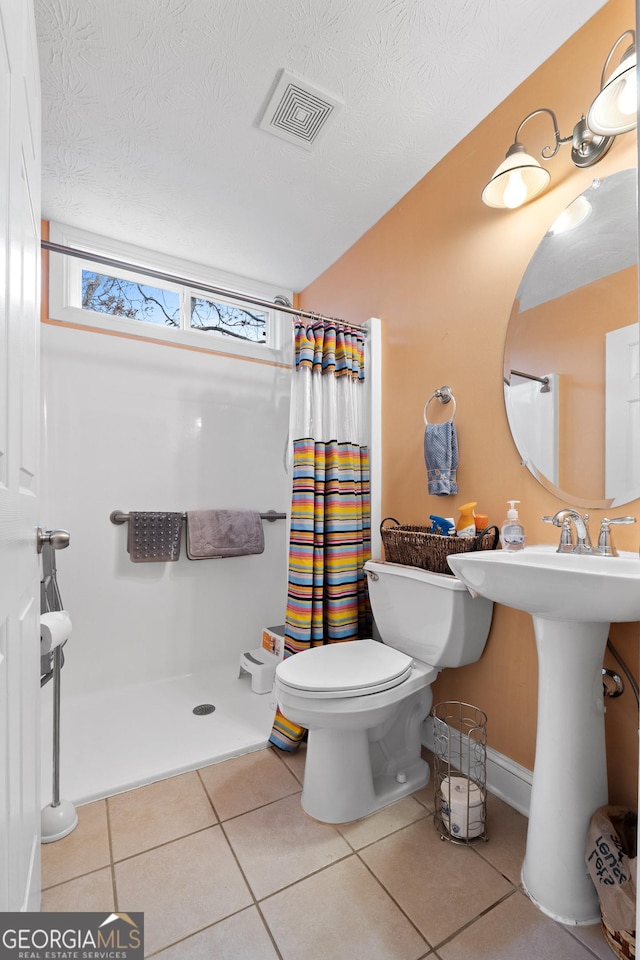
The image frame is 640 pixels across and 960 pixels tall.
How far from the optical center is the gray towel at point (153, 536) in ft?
7.54

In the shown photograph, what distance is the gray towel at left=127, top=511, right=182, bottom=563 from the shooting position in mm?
2297

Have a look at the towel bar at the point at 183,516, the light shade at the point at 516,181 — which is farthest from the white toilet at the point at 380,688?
the light shade at the point at 516,181

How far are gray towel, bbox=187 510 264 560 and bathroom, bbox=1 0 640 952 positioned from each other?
0.14m

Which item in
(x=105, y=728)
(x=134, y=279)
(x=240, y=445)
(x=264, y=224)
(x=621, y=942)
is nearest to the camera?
(x=621, y=942)

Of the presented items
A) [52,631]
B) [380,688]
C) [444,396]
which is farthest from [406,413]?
[52,631]

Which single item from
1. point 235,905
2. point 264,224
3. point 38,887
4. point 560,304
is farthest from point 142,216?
point 235,905

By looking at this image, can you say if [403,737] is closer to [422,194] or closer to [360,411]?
[360,411]

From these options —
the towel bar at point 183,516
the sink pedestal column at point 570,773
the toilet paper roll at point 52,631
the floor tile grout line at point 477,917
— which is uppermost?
the towel bar at point 183,516

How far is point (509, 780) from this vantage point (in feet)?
4.86

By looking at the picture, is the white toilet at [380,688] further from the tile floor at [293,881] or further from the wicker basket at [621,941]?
the wicker basket at [621,941]

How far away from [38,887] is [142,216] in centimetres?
251

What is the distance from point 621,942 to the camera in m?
0.97

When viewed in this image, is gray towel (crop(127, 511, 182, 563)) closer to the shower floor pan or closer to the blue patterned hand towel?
the shower floor pan

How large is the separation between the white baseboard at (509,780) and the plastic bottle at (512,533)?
28.6 inches
